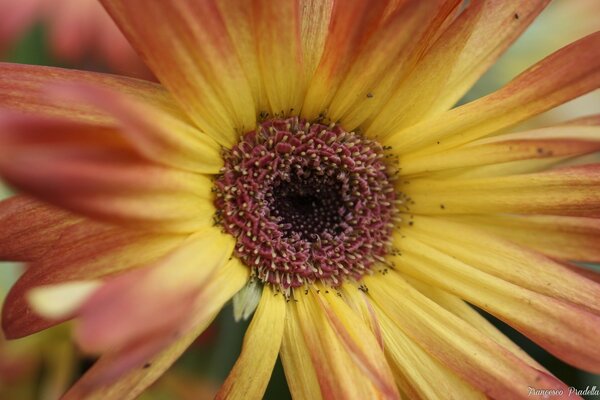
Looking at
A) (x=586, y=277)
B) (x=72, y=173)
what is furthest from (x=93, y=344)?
(x=586, y=277)

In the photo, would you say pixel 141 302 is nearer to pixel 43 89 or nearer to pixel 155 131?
pixel 155 131

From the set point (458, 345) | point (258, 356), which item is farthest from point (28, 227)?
point (458, 345)

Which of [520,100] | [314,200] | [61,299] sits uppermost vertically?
[520,100]

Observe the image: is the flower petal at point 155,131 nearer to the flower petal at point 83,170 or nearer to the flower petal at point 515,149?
the flower petal at point 83,170

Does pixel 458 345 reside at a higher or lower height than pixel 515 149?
lower

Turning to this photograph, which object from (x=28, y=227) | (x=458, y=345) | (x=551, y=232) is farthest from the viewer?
(x=551, y=232)

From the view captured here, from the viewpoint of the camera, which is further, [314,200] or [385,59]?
[314,200]

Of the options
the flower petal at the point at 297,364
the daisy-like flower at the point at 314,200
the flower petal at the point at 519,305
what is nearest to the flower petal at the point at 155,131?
the daisy-like flower at the point at 314,200
